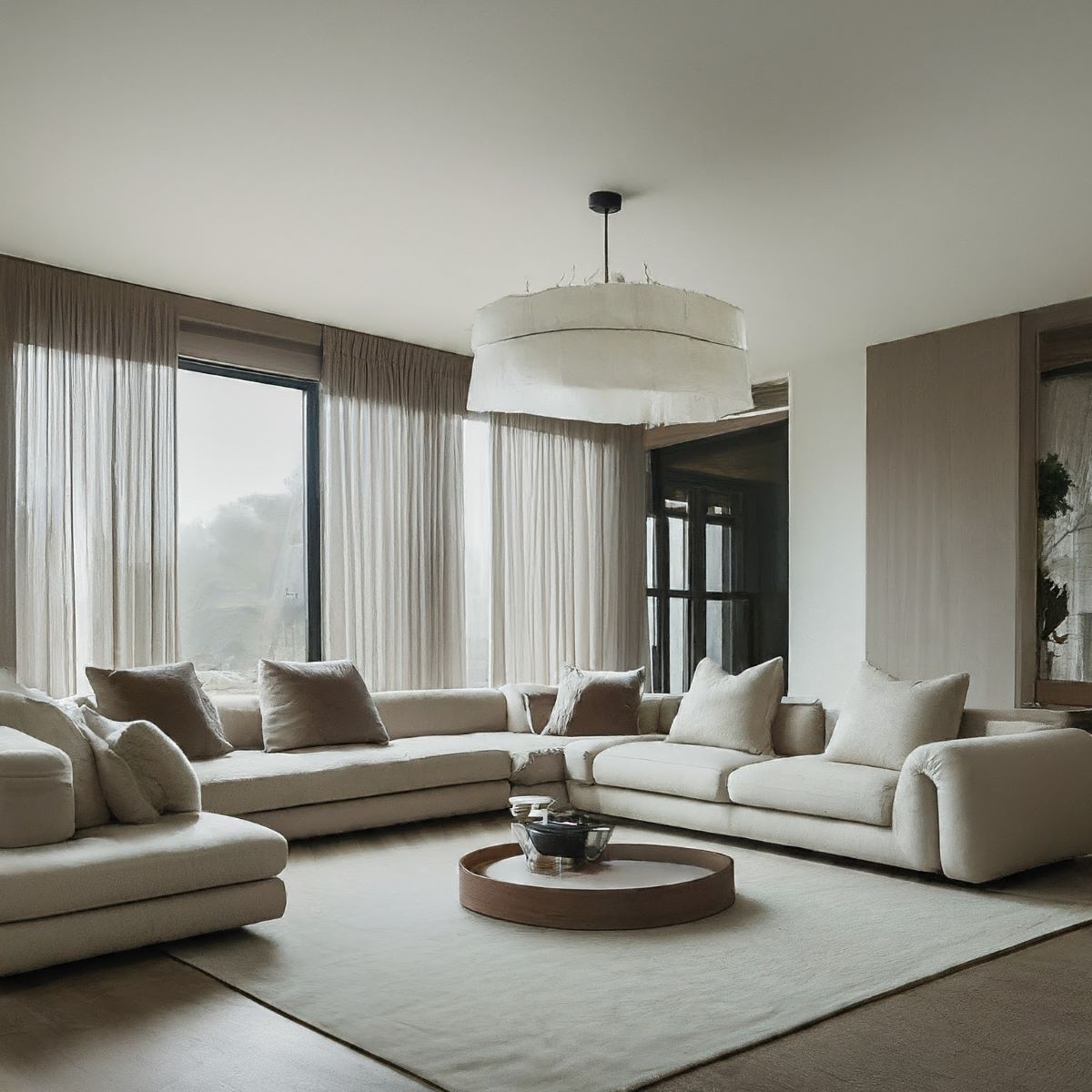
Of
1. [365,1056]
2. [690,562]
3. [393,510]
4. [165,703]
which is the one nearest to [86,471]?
[165,703]

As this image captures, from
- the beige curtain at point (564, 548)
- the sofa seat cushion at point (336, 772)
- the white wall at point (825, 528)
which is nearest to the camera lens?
the sofa seat cushion at point (336, 772)

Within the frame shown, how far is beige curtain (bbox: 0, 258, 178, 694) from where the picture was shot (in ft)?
17.8

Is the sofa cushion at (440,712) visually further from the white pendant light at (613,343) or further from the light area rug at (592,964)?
the white pendant light at (613,343)

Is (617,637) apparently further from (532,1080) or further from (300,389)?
(532,1080)

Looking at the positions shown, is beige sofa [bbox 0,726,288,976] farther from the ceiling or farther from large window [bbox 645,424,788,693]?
large window [bbox 645,424,788,693]

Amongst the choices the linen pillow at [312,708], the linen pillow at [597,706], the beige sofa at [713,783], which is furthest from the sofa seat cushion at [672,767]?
the linen pillow at [312,708]

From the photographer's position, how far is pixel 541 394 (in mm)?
4645

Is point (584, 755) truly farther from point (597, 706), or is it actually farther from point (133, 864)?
point (133, 864)

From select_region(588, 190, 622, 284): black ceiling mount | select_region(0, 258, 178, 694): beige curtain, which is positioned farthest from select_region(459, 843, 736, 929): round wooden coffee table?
select_region(0, 258, 178, 694): beige curtain

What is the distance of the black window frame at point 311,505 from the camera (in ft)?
21.7

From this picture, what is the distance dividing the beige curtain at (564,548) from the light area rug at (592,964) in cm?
300

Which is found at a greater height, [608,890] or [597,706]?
[597,706]

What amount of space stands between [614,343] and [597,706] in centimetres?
275

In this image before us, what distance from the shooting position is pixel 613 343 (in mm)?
4125
